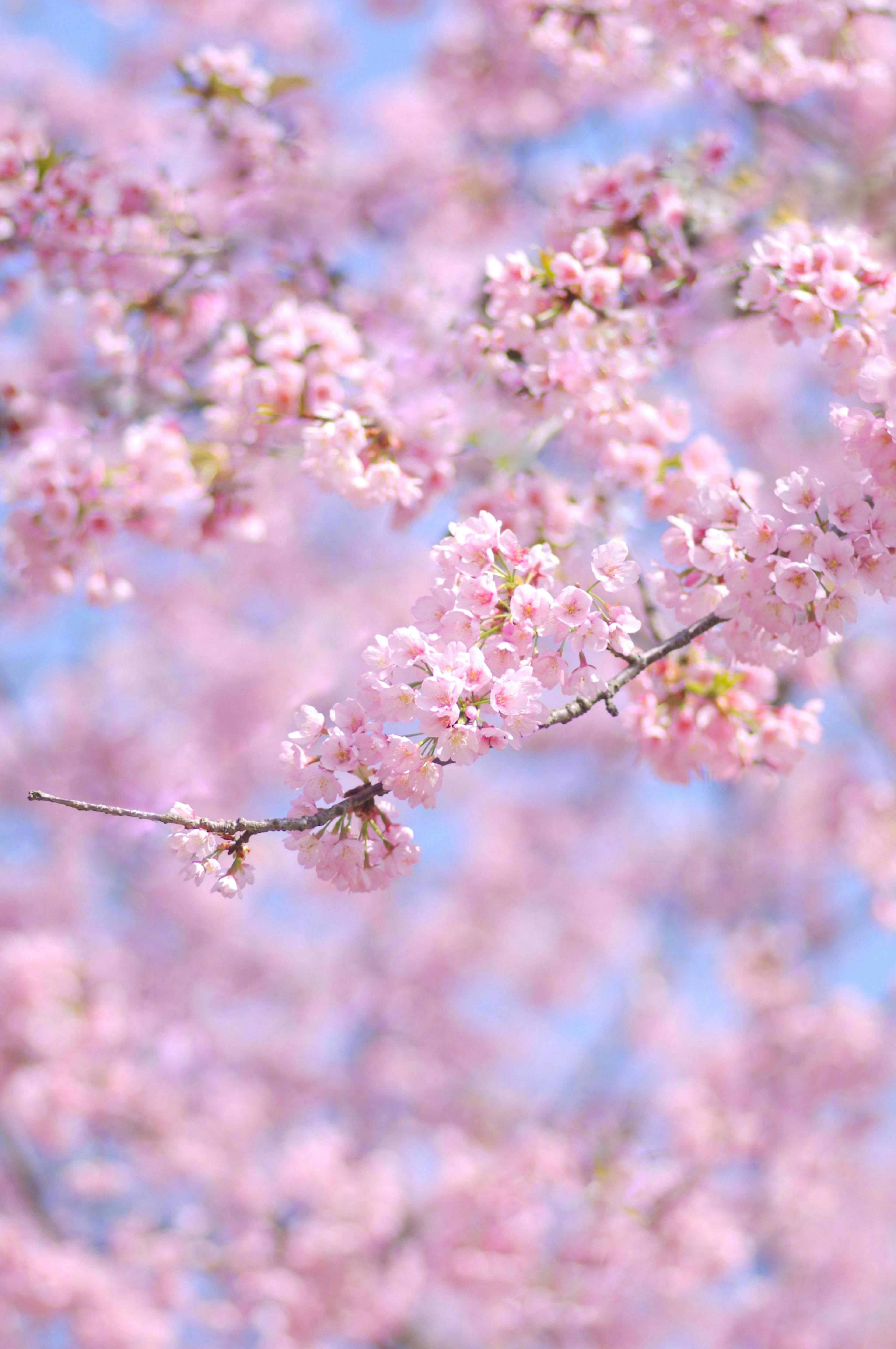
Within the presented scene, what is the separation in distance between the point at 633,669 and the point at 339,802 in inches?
20.6

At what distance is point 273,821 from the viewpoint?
1.53 m

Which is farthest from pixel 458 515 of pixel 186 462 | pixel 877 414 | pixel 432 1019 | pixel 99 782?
pixel 432 1019

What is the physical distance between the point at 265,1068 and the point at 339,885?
8274 millimetres

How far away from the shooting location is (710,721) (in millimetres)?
2260

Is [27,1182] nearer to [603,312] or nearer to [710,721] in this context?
[710,721]

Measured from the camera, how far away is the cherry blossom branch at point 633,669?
1.61 metres

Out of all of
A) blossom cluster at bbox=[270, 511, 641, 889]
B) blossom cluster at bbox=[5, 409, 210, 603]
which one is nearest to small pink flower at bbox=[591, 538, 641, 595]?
blossom cluster at bbox=[270, 511, 641, 889]

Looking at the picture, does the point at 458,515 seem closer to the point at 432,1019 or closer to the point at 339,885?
the point at 339,885

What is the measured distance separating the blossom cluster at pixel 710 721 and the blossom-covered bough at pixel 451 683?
0.04ft

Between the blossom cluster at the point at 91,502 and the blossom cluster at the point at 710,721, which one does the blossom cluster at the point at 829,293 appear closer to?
the blossom cluster at the point at 710,721

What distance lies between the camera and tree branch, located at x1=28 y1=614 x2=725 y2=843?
58.0 inches

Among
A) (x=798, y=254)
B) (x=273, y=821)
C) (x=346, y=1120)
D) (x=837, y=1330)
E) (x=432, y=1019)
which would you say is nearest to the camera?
(x=273, y=821)

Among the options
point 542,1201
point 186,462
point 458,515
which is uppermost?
point 186,462

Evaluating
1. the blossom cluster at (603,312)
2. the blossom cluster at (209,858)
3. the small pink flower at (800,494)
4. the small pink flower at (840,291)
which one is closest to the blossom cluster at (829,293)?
the small pink flower at (840,291)
